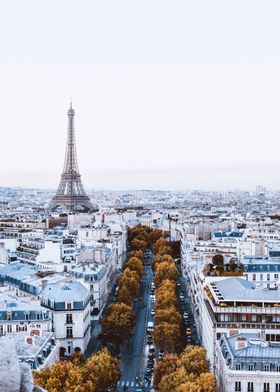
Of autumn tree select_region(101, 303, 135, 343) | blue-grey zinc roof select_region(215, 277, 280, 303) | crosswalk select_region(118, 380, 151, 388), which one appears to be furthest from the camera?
autumn tree select_region(101, 303, 135, 343)

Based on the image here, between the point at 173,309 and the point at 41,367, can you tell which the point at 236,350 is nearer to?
the point at 41,367

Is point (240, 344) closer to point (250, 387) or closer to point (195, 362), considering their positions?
point (250, 387)

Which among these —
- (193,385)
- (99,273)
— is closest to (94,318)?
(99,273)

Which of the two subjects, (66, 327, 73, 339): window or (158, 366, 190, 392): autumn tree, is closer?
(158, 366, 190, 392): autumn tree

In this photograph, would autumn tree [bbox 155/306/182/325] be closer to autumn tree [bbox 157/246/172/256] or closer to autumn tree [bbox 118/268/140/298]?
autumn tree [bbox 118/268/140/298]

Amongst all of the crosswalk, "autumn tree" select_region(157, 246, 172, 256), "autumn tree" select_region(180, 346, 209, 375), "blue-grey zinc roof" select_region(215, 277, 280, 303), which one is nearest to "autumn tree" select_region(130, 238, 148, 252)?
"autumn tree" select_region(157, 246, 172, 256)

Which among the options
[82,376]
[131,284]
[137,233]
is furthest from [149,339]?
[137,233]

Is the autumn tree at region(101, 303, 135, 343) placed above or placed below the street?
above

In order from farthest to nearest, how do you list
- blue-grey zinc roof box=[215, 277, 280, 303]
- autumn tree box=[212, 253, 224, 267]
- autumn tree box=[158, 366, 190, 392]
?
autumn tree box=[212, 253, 224, 267], blue-grey zinc roof box=[215, 277, 280, 303], autumn tree box=[158, 366, 190, 392]
